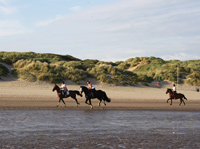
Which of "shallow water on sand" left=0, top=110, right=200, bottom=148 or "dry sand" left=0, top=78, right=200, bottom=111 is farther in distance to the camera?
"dry sand" left=0, top=78, right=200, bottom=111

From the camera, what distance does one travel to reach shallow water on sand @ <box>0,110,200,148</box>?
9.66 meters

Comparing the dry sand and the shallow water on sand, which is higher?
the dry sand

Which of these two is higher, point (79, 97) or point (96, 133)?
point (79, 97)

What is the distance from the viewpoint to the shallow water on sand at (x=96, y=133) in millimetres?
9656

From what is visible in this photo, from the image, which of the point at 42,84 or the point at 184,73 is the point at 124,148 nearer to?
the point at 42,84

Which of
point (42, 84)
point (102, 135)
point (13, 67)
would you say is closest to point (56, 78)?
point (42, 84)

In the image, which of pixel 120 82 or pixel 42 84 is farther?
pixel 120 82

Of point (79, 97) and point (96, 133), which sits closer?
point (96, 133)

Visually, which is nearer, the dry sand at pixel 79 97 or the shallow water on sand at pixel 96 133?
the shallow water on sand at pixel 96 133

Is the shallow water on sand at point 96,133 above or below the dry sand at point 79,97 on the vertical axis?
below

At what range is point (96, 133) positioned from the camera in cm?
1153

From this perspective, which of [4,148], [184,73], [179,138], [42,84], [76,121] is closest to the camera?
[4,148]

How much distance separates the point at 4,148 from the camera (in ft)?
28.7

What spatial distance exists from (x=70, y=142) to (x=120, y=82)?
30496 mm
